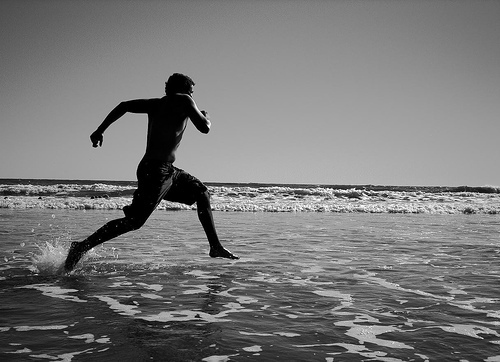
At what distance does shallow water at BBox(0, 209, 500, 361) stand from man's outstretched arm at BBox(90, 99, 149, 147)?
1451mm

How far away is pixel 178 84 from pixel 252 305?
2373mm

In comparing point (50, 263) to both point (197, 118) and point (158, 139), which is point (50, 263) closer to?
point (158, 139)

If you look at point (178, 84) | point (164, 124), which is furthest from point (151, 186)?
point (178, 84)

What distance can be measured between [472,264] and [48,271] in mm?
5217

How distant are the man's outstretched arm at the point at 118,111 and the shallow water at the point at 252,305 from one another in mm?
1451

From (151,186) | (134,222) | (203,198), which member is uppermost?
(151,186)

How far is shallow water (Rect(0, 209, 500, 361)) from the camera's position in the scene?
2.63 meters

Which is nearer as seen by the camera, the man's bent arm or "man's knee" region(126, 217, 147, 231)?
the man's bent arm

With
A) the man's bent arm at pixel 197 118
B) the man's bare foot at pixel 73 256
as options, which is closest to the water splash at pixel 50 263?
the man's bare foot at pixel 73 256

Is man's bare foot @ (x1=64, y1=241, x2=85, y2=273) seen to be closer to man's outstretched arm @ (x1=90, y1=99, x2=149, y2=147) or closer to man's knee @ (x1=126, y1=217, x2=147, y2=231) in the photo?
man's knee @ (x1=126, y1=217, x2=147, y2=231)

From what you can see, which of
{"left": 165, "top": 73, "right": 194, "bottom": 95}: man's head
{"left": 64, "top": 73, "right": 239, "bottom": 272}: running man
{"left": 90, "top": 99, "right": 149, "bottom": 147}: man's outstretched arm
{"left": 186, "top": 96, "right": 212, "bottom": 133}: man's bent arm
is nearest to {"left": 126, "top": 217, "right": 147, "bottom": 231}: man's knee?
{"left": 64, "top": 73, "right": 239, "bottom": 272}: running man

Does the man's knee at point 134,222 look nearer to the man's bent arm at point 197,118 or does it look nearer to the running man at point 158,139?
the running man at point 158,139

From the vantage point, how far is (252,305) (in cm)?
366

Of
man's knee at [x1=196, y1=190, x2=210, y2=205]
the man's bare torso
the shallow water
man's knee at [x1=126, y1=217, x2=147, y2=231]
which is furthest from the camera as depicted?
man's knee at [x1=196, y1=190, x2=210, y2=205]
